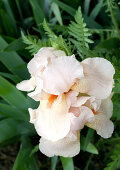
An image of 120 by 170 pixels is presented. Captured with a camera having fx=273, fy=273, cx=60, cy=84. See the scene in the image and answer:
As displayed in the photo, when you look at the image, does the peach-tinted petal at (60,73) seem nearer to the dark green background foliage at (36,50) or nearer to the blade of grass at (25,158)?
the dark green background foliage at (36,50)

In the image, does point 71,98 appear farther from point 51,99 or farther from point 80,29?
point 80,29

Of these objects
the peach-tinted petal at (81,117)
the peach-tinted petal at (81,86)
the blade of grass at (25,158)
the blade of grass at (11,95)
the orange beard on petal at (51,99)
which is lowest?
the blade of grass at (25,158)

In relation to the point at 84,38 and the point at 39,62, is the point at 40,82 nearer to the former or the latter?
the point at 39,62

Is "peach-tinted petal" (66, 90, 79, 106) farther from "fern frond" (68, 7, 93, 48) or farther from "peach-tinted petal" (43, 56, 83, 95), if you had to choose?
"fern frond" (68, 7, 93, 48)

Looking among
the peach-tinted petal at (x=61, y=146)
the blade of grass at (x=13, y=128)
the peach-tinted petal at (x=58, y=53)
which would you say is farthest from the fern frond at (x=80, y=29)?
the blade of grass at (x=13, y=128)

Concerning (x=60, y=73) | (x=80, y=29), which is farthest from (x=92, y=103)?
(x=80, y=29)
